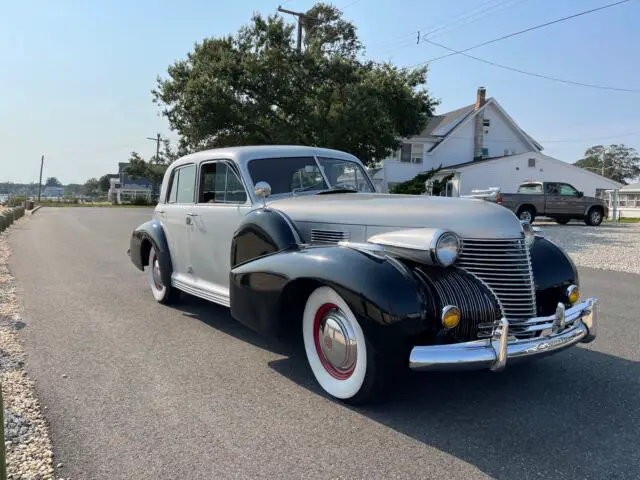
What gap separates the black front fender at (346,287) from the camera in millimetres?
3191

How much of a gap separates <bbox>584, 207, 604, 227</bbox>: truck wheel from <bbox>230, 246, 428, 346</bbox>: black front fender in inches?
859

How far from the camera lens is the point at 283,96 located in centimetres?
2227

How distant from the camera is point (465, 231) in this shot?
366 cm

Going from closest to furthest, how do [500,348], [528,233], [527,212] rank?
[500,348], [528,233], [527,212]

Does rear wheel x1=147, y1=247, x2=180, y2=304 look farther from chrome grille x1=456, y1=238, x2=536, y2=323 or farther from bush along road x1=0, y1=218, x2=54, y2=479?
chrome grille x1=456, y1=238, x2=536, y2=323

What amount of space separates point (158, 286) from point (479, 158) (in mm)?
30963

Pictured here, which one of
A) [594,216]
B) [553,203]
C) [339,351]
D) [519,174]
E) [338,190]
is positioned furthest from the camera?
[519,174]

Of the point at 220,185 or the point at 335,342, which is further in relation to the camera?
the point at 220,185

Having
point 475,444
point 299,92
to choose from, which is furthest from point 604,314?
point 299,92

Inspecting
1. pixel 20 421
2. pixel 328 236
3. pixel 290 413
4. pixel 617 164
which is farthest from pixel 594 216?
pixel 617 164

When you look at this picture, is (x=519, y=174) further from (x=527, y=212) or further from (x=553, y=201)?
(x=527, y=212)

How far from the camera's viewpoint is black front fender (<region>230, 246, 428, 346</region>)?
3.19 metres

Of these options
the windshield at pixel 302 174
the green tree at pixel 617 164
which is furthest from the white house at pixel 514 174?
the green tree at pixel 617 164

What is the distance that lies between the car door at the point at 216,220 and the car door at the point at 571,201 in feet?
65.1
